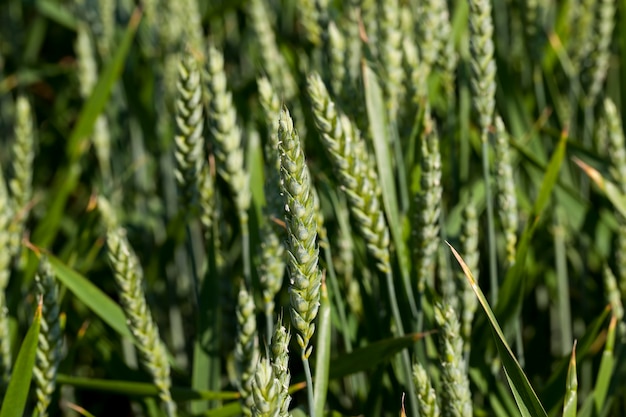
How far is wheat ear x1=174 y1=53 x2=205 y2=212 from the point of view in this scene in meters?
1.23

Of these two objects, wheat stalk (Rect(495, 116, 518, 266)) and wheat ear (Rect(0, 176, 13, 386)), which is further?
wheat stalk (Rect(495, 116, 518, 266))

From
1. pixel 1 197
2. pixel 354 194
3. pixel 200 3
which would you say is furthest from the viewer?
pixel 200 3

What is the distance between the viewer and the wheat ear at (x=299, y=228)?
857 mm

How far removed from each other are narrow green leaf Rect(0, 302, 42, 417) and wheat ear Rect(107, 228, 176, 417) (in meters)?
0.12

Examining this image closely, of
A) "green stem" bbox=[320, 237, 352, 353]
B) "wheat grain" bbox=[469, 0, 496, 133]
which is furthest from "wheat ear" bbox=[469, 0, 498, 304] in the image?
"green stem" bbox=[320, 237, 352, 353]

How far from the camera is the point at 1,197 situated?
1345 millimetres

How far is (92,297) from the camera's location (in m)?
1.43

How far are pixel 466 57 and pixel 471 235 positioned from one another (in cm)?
76

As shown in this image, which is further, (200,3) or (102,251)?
(200,3)

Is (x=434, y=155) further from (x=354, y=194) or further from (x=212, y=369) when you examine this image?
(x=212, y=369)

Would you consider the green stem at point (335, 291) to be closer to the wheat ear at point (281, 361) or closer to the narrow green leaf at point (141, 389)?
the narrow green leaf at point (141, 389)

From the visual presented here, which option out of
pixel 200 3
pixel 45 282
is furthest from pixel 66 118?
pixel 45 282

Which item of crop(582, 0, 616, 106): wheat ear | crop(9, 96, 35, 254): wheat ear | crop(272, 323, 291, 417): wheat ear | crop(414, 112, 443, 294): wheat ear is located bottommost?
crop(272, 323, 291, 417): wheat ear

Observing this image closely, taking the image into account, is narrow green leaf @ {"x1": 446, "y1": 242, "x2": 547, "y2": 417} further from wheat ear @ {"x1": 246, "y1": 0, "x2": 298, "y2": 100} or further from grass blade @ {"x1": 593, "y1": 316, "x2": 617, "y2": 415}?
wheat ear @ {"x1": 246, "y1": 0, "x2": 298, "y2": 100}
